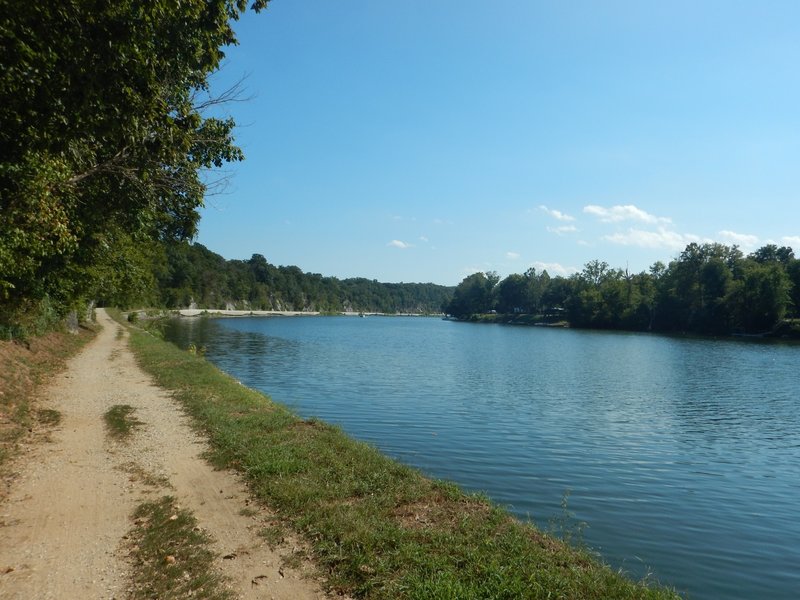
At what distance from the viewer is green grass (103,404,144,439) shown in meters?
12.5

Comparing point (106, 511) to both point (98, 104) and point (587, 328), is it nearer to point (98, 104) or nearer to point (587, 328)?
point (98, 104)

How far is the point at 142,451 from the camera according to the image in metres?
11.1

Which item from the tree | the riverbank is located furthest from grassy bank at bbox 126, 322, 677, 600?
the tree

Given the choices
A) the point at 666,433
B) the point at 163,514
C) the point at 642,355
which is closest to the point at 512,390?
the point at 666,433

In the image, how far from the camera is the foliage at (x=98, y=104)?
691 centimetres

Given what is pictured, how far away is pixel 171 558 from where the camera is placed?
6426mm

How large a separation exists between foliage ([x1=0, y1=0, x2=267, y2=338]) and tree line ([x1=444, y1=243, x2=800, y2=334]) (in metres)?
102

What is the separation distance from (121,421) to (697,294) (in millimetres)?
115063

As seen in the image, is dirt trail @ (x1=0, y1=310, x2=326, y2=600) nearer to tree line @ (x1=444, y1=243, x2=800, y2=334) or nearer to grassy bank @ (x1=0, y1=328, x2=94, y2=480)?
grassy bank @ (x1=0, y1=328, x2=94, y2=480)

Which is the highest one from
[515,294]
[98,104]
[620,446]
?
[515,294]

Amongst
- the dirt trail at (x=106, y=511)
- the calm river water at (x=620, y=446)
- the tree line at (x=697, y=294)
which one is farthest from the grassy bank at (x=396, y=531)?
the tree line at (x=697, y=294)

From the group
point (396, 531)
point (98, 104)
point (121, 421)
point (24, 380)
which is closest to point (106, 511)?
point (396, 531)

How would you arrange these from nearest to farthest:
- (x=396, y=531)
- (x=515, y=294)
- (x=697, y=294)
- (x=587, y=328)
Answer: (x=396, y=531) → (x=697, y=294) → (x=587, y=328) → (x=515, y=294)

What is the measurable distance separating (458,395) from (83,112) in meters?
21.7
